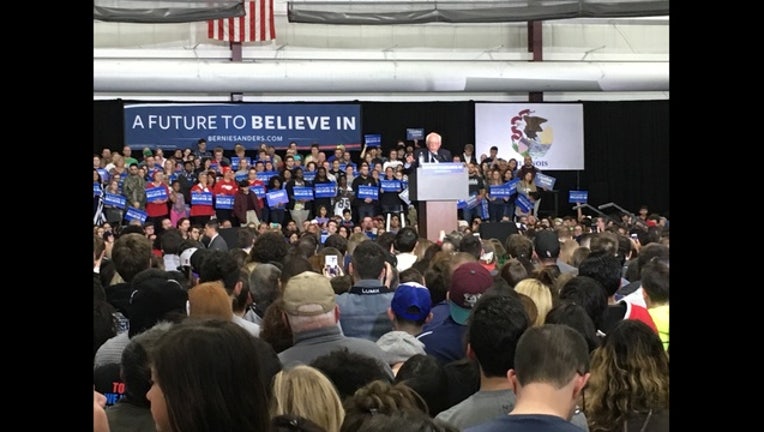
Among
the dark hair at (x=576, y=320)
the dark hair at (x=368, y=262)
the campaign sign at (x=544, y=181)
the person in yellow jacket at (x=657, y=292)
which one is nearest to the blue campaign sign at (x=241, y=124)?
the campaign sign at (x=544, y=181)

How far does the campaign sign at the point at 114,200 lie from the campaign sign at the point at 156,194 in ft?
2.24

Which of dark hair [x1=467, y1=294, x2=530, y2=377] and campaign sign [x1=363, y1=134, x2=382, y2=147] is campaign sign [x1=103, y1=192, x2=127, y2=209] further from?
dark hair [x1=467, y1=294, x2=530, y2=377]

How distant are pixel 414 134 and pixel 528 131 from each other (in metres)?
2.54

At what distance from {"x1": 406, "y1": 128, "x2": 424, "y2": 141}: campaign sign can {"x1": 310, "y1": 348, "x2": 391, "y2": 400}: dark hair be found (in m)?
20.6

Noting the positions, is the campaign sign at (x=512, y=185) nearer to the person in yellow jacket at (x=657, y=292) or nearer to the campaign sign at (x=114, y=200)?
the campaign sign at (x=114, y=200)

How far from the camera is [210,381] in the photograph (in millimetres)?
2135

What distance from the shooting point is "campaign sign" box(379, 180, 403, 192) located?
21.4 meters

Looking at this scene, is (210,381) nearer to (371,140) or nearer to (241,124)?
(241,124)

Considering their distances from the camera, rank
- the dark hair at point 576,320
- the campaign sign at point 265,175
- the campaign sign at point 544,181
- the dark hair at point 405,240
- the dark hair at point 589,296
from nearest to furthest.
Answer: the dark hair at point 576,320
the dark hair at point 589,296
the dark hair at point 405,240
the campaign sign at point 265,175
the campaign sign at point 544,181

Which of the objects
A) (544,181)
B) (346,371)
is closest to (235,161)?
(544,181)

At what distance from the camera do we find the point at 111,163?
20906 millimetres

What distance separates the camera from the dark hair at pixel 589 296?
5195 millimetres
